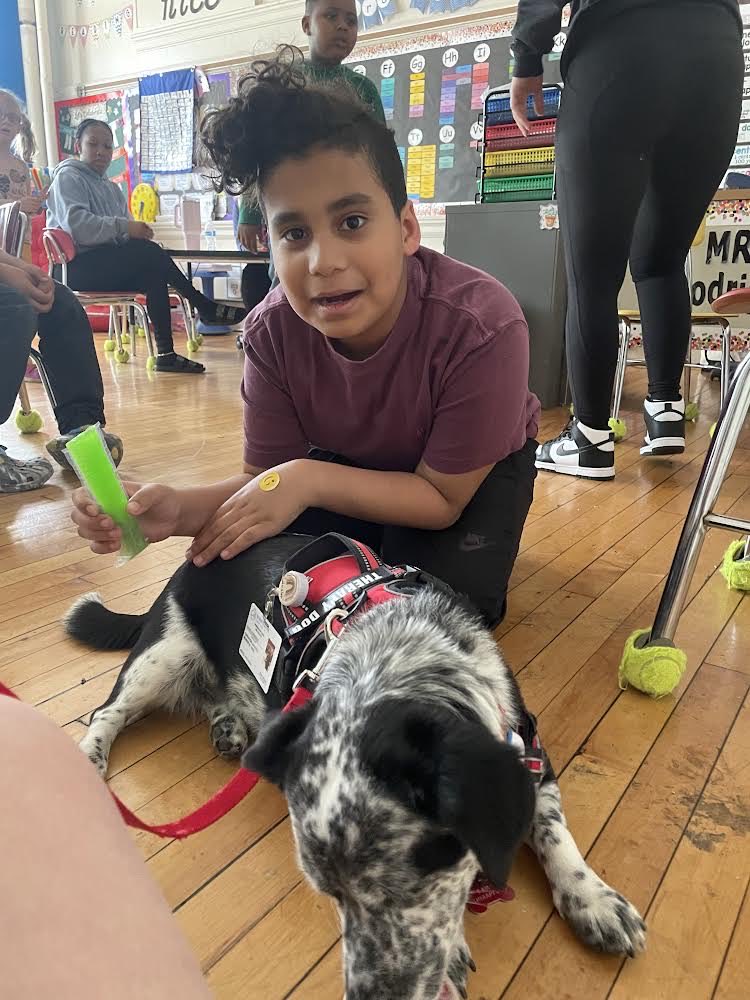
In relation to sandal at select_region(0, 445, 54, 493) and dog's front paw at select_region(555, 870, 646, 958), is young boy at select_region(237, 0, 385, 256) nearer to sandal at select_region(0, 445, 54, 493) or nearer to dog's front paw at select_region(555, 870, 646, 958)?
sandal at select_region(0, 445, 54, 493)

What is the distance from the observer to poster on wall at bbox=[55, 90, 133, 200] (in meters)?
9.04

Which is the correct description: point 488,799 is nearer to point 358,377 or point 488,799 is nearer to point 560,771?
point 560,771

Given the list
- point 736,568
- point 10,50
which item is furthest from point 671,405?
point 10,50

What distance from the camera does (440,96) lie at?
668 centimetres

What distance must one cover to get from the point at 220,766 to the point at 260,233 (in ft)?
9.66

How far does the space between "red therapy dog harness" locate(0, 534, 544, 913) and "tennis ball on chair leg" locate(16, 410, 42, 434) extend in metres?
3.13

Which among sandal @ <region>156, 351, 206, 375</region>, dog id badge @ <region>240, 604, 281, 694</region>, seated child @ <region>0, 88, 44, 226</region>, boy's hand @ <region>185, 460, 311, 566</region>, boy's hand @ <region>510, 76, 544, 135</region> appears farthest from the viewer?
sandal @ <region>156, 351, 206, 375</region>

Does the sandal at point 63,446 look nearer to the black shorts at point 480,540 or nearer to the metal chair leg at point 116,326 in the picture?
the black shorts at point 480,540

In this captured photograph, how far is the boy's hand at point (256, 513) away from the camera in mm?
1450

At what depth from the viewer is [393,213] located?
4.82 ft

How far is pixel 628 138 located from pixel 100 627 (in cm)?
214

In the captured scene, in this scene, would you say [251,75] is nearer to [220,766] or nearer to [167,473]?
[220,766]

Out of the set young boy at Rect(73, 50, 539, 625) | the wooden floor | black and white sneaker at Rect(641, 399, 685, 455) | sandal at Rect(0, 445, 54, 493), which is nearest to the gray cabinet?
black and white sneaker at Rect(641, 399, 685, 455)

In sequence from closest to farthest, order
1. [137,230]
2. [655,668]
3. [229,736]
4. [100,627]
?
[229,736], [655,668], [100,627], [137,230]
